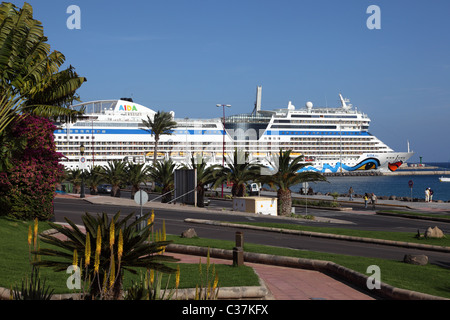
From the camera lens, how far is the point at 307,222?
32.1 meters

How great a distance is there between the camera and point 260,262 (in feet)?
54.2

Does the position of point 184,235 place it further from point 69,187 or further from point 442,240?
point 69,187

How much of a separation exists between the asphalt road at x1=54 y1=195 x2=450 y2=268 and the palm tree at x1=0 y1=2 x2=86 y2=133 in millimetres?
5918

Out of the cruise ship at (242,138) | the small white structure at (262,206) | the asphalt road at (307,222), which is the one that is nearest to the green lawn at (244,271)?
the asphalt road at (307,222)

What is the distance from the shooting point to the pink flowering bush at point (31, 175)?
22875 mm

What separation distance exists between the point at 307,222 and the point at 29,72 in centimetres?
1881

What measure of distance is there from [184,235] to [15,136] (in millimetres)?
8959

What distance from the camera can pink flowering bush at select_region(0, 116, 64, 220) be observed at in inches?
901

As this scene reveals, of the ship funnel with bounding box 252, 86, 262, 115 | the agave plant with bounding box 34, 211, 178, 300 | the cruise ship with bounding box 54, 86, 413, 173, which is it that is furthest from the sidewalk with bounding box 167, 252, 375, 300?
the ship funnel with bounding box 252, 86, 262, 115

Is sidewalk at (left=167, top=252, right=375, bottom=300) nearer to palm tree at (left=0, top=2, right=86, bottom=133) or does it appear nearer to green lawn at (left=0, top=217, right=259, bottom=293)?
green lawn at (left=0, top=217, right=259, bottom=293)

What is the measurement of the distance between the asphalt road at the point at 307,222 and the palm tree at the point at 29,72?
592 centimetres

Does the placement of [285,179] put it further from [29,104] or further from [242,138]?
[242,138]
